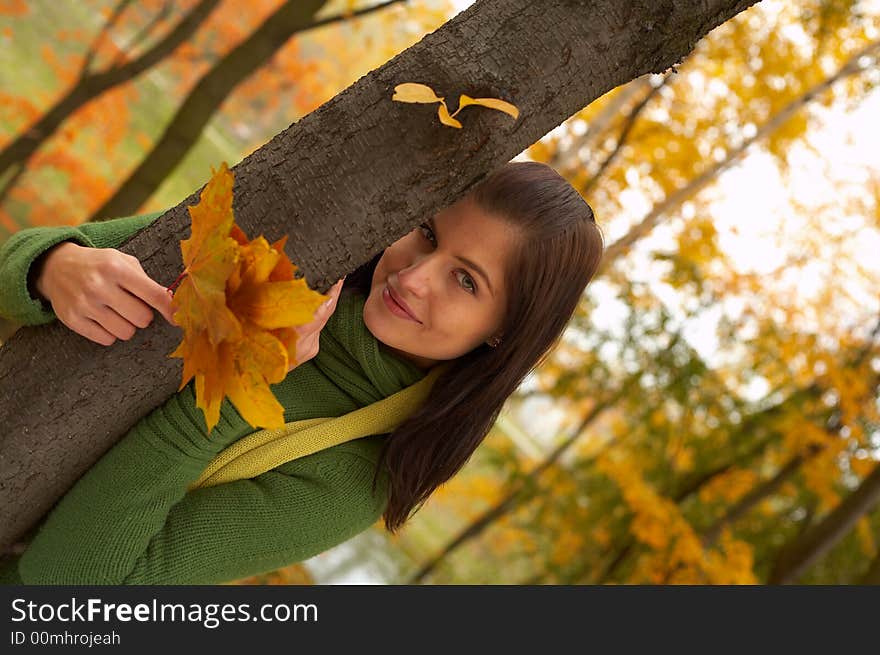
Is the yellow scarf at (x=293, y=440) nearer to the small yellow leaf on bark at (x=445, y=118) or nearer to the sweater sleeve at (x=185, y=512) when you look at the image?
the sweater sleeve at (x=185, y=512)

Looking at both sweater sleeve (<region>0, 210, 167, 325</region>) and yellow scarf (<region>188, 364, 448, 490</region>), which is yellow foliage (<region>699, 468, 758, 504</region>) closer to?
yellow scarf (<region>188, 364, 448, 490</region>)

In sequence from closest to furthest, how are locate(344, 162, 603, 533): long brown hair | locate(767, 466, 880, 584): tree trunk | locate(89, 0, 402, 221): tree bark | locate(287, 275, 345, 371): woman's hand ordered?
1. locate(287, 275, 345, 371): woman's hand
2. locate(344, 162, 603, 533): long brown hair
3. locate(89, 0, 402, 221): tree bark
4. locate(767, 466, 880, 584): tree trunk

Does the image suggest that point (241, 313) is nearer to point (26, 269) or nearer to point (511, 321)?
point (26, 269)

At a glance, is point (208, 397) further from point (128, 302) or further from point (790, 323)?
point (790, 323)

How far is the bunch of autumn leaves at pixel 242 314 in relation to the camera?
90cm

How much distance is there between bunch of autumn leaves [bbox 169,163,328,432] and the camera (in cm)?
90

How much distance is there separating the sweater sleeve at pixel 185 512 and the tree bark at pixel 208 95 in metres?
2.59

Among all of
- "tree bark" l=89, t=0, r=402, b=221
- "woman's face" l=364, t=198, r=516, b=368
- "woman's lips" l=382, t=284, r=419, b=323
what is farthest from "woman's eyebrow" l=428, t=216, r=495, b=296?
"tree bark" l=89, t=0, r=402, b=221

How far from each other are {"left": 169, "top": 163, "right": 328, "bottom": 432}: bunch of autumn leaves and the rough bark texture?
18cm

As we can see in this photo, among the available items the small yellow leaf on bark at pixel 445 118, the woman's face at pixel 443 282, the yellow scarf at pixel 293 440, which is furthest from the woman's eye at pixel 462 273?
the small yellow leaf on bark at pixel 445 118

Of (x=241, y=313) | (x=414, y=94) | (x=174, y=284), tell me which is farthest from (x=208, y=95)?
(x=241, y=313)

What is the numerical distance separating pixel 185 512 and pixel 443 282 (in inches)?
23.5
